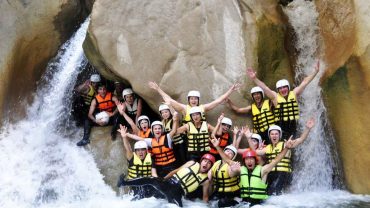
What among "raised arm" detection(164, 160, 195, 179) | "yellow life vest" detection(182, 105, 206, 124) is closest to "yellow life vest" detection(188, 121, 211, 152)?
"yellow life vest" detection(182, 105, 206, 124)

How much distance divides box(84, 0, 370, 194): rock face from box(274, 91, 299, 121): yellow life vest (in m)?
0.69

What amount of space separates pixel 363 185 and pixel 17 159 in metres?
6.02

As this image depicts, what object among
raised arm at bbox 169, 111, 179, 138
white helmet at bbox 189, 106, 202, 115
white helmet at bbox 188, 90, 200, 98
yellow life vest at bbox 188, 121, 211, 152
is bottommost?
yellow life vest at bbox 188, 121, 211, 152

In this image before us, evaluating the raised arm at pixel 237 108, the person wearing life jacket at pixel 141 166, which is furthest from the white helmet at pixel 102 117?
the raised arm at pixel 237 108

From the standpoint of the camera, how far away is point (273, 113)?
8812mm

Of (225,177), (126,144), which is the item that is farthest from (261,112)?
(126,144)

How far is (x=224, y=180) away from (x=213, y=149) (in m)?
0.85

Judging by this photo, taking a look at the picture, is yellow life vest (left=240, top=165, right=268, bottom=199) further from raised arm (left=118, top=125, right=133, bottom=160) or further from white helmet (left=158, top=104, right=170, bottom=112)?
raised arm (left=118, top=125, right=133, bottom=160)

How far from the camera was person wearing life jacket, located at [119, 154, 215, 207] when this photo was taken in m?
8.04

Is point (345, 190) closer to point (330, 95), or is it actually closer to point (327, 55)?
point (330, 95)

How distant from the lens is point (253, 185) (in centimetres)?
765

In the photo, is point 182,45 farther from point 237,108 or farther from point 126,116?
point 126,116

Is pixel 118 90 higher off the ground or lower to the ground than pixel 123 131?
higher

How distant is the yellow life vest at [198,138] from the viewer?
28.0 feet
